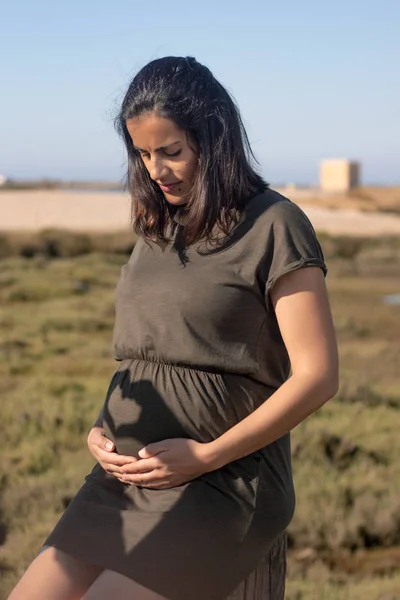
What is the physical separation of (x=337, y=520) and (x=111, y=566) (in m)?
3.72

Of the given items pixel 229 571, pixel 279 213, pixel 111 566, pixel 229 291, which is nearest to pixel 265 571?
pixel 229 571

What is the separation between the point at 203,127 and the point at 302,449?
192 inches

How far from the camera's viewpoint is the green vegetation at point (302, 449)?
5.22 m

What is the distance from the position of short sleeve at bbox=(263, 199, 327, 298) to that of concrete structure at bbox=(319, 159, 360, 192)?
10755 centimetres

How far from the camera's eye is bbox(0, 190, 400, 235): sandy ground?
45938 millimetres

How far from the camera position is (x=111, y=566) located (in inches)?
84.6

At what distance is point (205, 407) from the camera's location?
7.27 feet

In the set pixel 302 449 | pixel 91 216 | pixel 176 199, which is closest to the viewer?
pixel 176 199

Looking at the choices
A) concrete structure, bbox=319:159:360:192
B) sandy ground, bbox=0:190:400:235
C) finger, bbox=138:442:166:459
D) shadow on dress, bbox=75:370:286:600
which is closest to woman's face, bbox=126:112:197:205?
shadow on dress, bbox=75:370:286:600

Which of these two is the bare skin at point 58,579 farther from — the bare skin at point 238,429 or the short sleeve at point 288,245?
the short sleeve at point 288,245

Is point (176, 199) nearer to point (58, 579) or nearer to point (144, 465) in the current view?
point (144, 465)

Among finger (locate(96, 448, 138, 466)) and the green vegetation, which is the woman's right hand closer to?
finger (locate(96, 448, 138, 466))

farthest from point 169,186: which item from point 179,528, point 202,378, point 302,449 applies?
point 302,449

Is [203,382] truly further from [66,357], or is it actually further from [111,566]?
[66,357]
